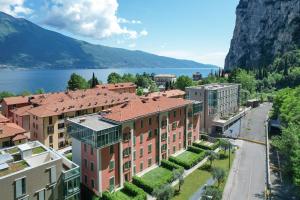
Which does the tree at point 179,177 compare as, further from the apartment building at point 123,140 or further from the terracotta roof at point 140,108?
the terracotta roof at point 140,108

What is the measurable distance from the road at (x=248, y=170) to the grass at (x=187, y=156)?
8.78 metres

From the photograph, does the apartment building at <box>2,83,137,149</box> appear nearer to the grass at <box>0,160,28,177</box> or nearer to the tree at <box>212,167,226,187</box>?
the grass at <box>0,160,28,177</box>

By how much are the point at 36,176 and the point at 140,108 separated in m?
23.8

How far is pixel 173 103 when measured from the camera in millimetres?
58125

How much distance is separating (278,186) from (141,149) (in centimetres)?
2622

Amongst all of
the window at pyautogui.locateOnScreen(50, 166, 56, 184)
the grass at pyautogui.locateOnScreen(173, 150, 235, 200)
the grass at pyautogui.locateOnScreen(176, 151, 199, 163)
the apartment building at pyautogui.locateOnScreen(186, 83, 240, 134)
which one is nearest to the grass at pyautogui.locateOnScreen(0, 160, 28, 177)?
the window at pyautogui.locateOnScreen(50, 166, 56, 184)

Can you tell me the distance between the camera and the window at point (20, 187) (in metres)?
29.6

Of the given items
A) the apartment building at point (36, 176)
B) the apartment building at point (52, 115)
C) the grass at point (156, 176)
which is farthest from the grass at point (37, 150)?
the apartment building at point (52, 115)

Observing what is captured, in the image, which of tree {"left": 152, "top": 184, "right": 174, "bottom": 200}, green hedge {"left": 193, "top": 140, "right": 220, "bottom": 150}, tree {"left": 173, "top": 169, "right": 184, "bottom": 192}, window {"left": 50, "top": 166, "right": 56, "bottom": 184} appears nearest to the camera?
window {"left": 50, "top": 166, "right": 56, "bottom": 184}

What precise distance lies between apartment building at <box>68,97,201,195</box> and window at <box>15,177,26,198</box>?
12.0 metres

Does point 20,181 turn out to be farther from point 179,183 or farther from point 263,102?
point 263,102

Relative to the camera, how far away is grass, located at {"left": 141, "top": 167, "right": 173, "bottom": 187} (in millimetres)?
45219

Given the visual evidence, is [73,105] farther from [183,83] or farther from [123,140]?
[183,83]

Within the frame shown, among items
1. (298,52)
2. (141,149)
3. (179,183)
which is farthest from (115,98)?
(298,52)
